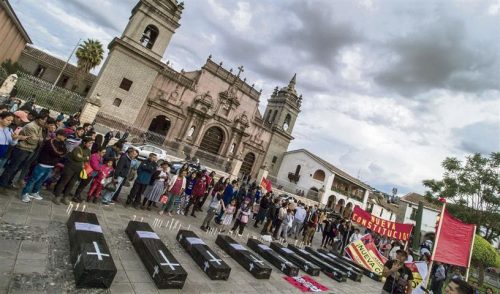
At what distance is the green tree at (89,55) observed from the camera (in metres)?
36.1

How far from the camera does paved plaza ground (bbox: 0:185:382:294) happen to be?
169 inches

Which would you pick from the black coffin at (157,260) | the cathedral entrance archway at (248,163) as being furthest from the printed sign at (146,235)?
the cathedral entrance archway at (248,163)

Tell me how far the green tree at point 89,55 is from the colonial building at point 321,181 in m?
30.2

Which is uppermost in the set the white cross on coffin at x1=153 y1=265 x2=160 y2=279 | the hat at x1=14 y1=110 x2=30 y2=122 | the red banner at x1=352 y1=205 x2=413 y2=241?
the red banner at x1=352 y1=205 x2=413 y2=241

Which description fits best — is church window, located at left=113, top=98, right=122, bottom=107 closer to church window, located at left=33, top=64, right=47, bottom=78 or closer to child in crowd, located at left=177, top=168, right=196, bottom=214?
child in crowd, located at left=177, top=168, right=196, bottom=214

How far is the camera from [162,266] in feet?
17.4

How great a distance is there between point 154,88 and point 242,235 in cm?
2159

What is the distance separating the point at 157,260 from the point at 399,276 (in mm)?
5364

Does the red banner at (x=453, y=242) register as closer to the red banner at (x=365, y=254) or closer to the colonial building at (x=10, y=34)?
the red banner at (x=365, y=254)

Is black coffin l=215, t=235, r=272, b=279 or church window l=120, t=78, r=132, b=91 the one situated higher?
church window l=120, t=78, r=132, b=91

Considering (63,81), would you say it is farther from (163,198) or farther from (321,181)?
(163,198)

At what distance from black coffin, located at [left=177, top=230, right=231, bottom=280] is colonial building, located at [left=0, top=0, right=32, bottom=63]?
3259 cm

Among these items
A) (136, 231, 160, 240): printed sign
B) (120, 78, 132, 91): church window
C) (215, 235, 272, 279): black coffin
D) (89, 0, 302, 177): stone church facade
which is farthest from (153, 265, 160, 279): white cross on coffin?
(120, 78, 132, 91): church window

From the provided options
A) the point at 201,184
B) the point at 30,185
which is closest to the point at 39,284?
the point at 30,185
